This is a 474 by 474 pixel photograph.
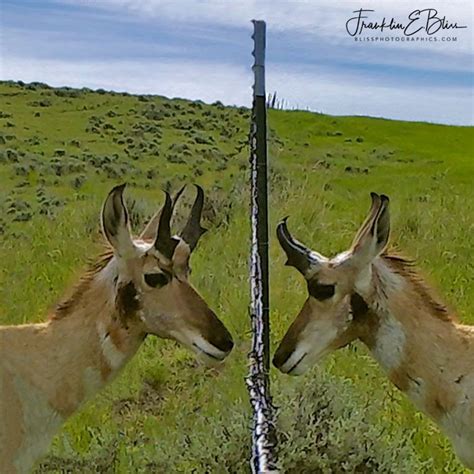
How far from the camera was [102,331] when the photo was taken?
3416 mm

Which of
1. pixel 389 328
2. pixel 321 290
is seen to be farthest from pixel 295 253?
pixel 389 328

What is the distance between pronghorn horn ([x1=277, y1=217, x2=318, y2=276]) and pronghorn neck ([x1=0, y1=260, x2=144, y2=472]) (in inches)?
23.1

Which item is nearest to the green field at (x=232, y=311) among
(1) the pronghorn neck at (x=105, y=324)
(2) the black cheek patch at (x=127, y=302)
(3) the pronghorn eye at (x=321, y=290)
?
(1) the pronghorn neck at (x=105, y=324)

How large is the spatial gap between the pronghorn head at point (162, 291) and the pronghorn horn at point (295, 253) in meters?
0.32

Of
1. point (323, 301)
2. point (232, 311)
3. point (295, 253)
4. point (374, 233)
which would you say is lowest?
point (232, 311)

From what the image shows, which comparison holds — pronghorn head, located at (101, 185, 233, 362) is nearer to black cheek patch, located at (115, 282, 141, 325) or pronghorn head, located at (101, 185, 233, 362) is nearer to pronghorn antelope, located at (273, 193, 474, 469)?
black cheek patch, located at (115, 282, 141, 325)

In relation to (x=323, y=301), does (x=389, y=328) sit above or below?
below

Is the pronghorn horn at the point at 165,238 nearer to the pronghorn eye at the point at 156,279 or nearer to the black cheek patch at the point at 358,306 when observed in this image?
the pronghorn eye at the point at 156,279

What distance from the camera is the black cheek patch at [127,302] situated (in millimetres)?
3379

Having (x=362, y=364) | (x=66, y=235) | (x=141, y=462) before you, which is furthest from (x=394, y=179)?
(x=141, y=462)

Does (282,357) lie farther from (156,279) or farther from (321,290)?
(156,279)

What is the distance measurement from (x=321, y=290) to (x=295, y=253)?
0.16 m

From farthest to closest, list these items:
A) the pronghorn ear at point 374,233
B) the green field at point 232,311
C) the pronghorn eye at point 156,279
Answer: the green field at point 232,311
the pronghorn eye at point 156,279
the pronghorn ear at point 374,233

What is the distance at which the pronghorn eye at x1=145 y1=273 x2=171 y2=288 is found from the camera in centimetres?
335
